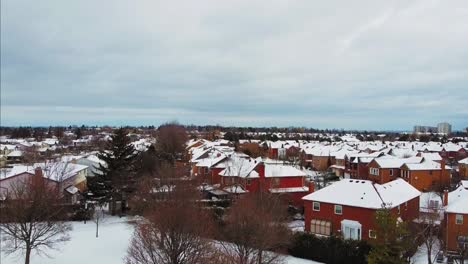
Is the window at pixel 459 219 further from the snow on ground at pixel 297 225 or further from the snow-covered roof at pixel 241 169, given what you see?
the snow-covered roof at pixel 241 169

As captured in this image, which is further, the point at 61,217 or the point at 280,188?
the point at 280,188

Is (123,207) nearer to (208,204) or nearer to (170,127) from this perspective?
(208,204)

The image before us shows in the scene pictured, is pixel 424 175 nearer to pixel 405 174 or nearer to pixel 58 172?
pixel 405 174

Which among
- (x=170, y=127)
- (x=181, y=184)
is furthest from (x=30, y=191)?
(x=170, y=127)

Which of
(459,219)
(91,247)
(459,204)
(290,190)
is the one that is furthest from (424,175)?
(91,247)

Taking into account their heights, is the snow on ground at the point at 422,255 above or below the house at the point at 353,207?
below

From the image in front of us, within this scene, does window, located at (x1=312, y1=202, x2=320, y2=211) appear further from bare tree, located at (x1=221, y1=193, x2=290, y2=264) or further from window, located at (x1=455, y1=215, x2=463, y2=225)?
window, located at (x1=455, y1=215, x2=463, y2=225)

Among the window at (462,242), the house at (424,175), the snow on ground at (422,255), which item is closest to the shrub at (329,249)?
the snow on ground at (422,255)
